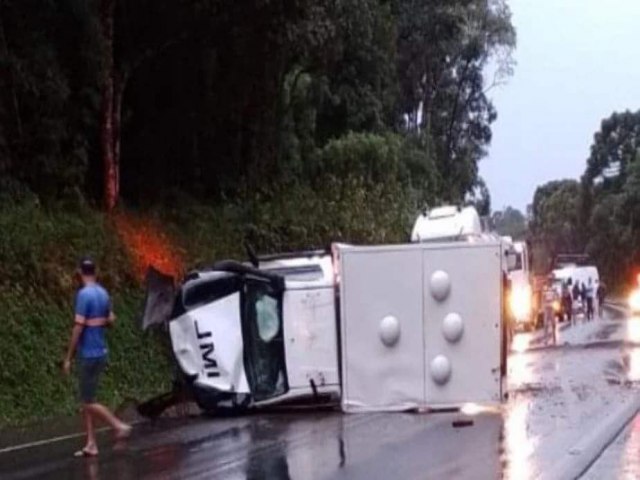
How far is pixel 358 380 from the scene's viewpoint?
18172 mm

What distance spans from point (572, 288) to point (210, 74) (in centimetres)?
3226

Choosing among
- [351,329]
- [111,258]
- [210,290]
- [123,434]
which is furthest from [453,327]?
[111,258]

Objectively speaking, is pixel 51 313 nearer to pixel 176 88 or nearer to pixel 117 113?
pixel 117 113

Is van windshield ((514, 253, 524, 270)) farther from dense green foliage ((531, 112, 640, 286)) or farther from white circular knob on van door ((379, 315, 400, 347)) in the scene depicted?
dense green foliage ((531, 112, 640, 286))

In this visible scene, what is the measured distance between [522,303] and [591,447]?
3312cm

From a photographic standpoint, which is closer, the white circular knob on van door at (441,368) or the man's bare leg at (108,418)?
the man's bare leg at (108,418)

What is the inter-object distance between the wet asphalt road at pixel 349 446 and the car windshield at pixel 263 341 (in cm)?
42

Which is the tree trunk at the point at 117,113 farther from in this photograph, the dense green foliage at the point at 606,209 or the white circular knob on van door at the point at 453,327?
the dense green foliage at the point at 606,209

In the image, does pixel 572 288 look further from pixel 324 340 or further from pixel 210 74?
pixel 324 340

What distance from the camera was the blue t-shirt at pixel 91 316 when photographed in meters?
15.1

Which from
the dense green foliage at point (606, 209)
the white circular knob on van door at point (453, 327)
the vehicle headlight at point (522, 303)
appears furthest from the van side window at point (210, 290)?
the dense green foliage at point (606, 209)

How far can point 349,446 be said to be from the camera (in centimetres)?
1549

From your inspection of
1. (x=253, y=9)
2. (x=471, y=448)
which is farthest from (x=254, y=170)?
(x=471, y=448)

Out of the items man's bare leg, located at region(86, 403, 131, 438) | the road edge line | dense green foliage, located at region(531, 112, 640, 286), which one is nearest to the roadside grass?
man's bare leg, located at region(86, 403, 131, 438)
